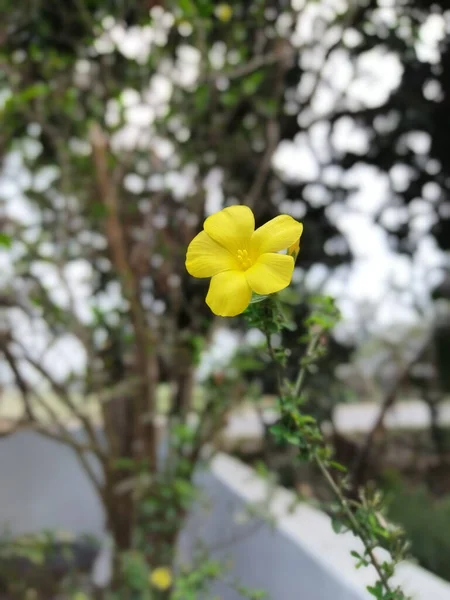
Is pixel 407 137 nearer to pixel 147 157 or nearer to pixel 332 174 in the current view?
pixel 332 174

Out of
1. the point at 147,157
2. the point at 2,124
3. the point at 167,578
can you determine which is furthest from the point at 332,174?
the point at 167,578

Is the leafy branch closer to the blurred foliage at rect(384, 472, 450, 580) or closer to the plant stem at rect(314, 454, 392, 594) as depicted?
the plant stem at rect(314, 454, 392, 594)

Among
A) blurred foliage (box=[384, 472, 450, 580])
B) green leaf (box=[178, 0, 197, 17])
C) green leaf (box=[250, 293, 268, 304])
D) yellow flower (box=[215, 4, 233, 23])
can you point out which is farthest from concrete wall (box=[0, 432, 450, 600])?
yellow flower (box=[215, 4, 233, 23])

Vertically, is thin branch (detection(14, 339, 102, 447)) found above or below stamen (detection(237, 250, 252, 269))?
below

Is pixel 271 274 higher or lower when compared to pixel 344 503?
higher

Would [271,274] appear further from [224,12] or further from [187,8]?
[224,12]

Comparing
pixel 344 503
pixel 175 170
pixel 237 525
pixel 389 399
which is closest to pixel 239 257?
pixel 344 503

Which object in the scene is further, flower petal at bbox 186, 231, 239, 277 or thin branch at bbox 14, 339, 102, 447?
thin branch at bbox 14, 339, 102, 447
